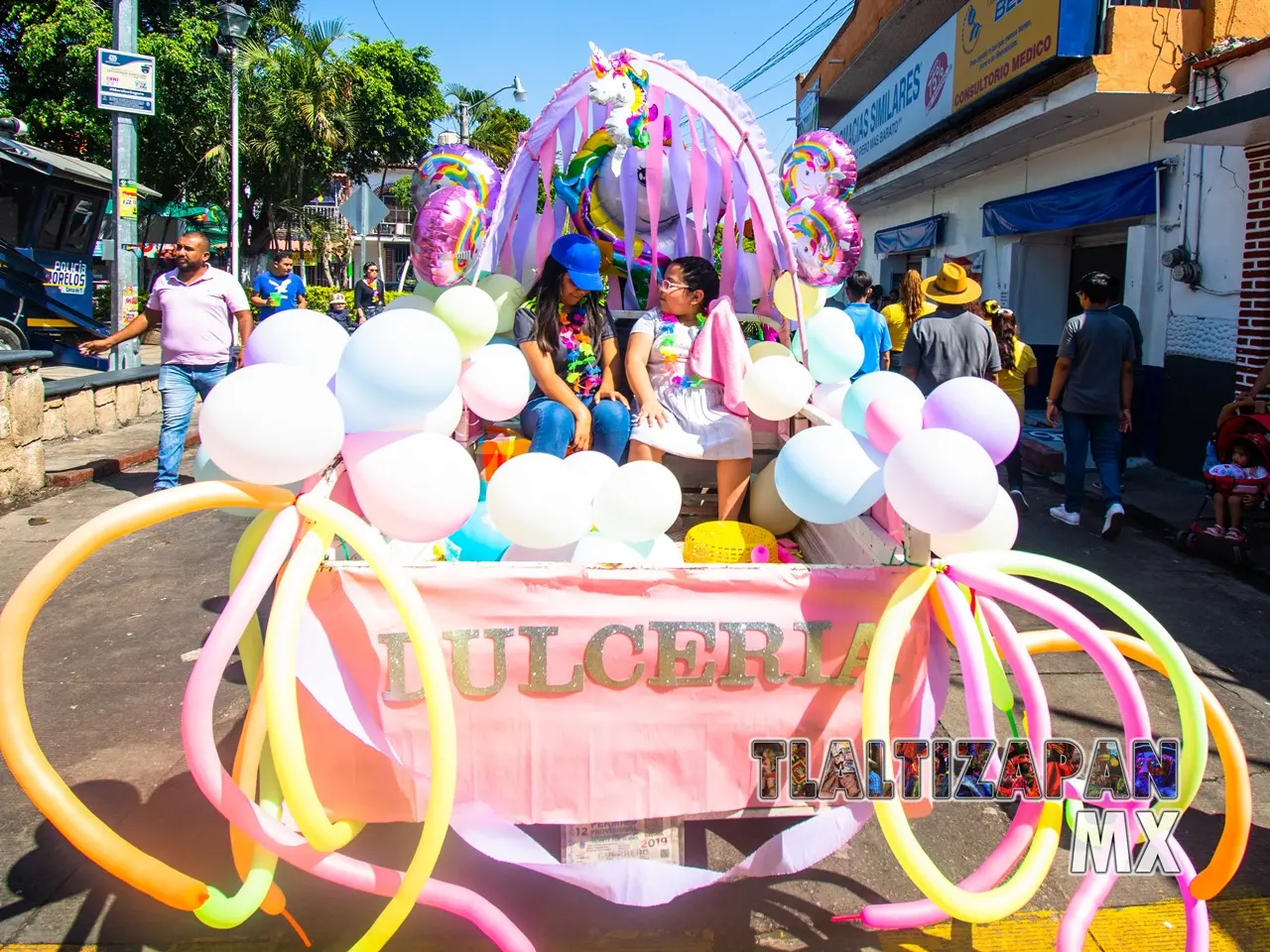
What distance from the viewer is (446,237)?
15.3 feet

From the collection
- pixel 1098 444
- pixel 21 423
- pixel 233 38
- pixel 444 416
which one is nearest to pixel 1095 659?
pixel 444 416

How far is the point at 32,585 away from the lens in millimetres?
1992

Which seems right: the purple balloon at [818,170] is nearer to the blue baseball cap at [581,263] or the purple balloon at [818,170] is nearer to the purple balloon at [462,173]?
the blue baseball cap at [581,263]

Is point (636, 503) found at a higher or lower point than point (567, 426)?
lower

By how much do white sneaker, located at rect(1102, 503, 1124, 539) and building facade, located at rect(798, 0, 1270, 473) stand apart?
2.54 m

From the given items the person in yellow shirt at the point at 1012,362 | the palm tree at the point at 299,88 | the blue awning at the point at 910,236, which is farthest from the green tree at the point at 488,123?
the person in yellow shirt at the point at 1012,362

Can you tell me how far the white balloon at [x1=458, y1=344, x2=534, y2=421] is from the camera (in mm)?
4023

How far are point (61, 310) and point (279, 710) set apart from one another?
1501cm

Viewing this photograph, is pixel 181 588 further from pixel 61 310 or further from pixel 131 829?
pixel 61 310

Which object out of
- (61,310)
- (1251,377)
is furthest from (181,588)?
(61,310)

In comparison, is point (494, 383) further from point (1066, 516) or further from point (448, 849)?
point (1066, 516)

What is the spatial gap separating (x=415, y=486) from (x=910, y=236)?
16059 millimetres

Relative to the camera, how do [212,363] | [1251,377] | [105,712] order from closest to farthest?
[105,712], [212,363], [1251,377]

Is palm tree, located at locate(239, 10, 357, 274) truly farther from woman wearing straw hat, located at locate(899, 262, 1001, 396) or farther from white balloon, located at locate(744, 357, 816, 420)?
white balloon, located at locate(744, 357, 816, 420)
